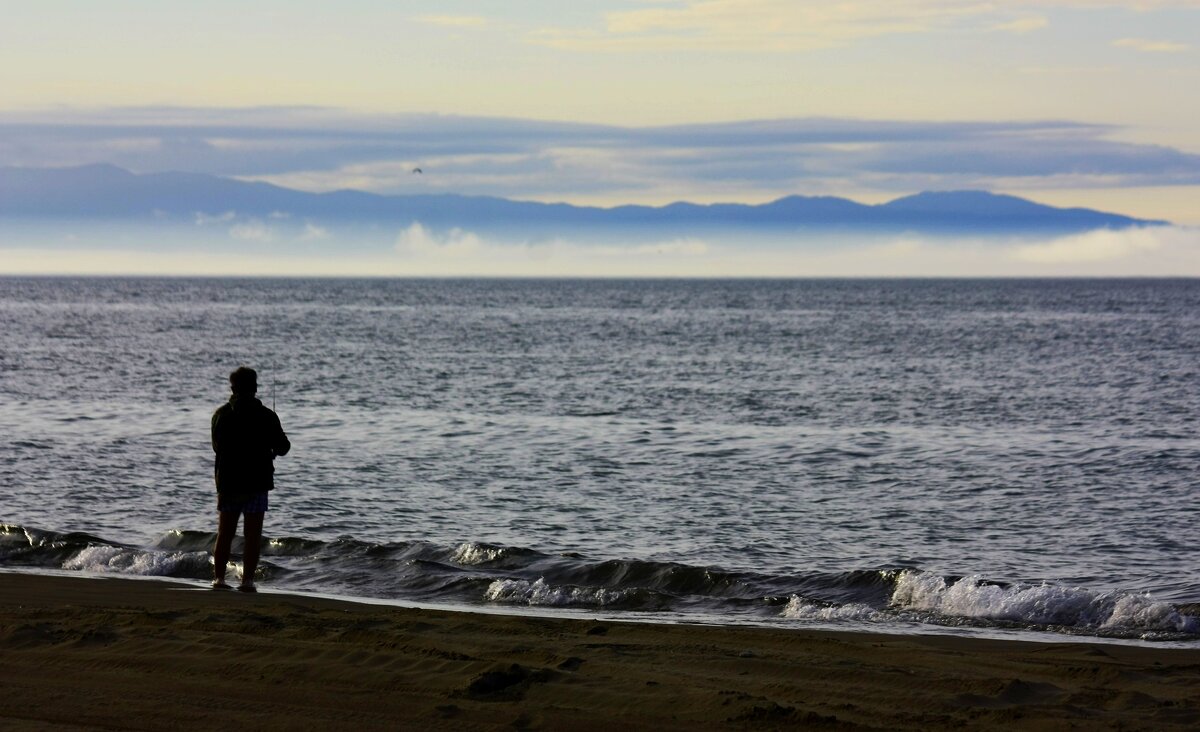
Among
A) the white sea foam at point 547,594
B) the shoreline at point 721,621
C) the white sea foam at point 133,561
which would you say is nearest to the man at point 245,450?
the shoreline at point 721,621

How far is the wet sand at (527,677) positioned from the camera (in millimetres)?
6992

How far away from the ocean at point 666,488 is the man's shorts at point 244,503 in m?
1.68

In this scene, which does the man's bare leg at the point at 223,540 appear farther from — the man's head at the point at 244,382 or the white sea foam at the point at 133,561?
the white sea foam at the point at 133,561

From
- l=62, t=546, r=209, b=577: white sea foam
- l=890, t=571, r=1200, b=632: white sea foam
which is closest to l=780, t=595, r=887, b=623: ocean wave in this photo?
l=890, t=571, r=1200, b=632: white sea foam

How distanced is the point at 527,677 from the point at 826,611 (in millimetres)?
4919

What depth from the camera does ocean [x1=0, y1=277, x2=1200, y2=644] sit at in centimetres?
1273

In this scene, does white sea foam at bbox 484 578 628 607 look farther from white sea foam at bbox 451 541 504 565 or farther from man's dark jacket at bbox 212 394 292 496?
man's dark jacket at bbox 212 394 292 496

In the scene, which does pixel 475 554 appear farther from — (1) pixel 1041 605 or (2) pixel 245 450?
(1) pixel 1041 605

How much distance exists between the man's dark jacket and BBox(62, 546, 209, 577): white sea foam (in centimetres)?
249

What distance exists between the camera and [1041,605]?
1188cm

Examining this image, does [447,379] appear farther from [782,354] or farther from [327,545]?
[327,545]

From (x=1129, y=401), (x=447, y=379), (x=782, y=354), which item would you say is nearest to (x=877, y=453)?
(x=1129, y=401)

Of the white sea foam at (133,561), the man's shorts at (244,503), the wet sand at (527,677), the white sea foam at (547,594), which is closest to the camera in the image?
the wet sand at (527,677)

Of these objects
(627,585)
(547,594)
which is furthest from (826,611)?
(547,594)
